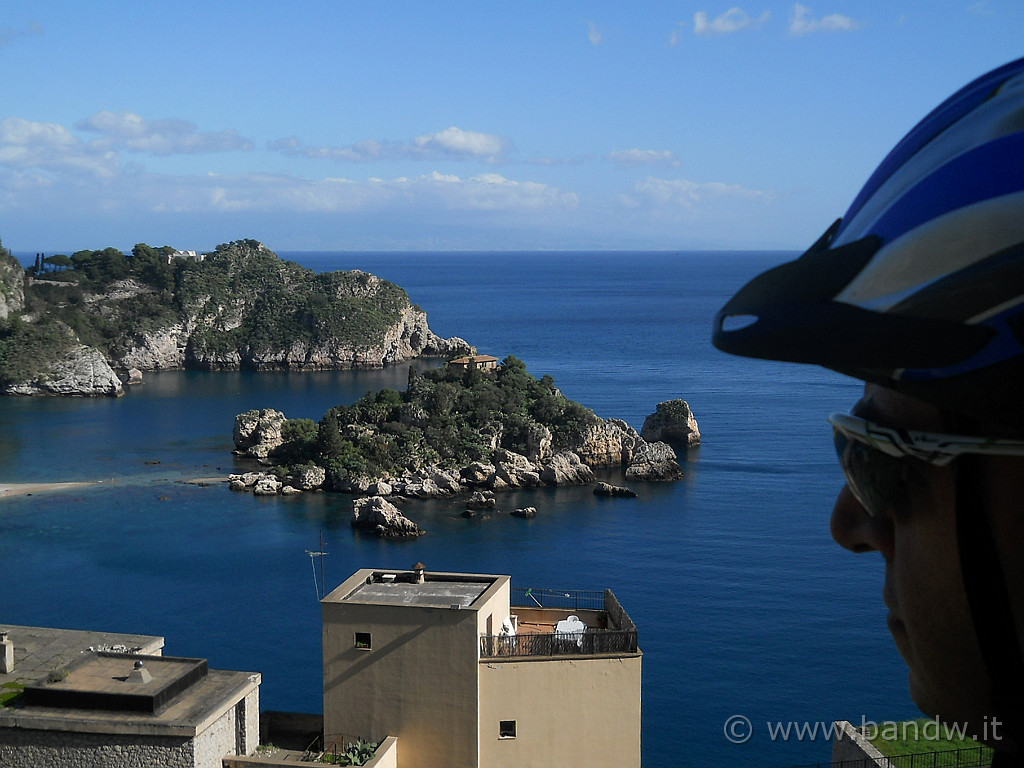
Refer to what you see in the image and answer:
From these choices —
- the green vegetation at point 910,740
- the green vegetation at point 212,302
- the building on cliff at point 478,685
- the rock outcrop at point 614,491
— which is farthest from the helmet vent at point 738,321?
the green vegetation at point 212,302

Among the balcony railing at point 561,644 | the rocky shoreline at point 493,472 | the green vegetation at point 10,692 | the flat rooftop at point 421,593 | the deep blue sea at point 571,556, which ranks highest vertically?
the flat rooftop at point 421,593

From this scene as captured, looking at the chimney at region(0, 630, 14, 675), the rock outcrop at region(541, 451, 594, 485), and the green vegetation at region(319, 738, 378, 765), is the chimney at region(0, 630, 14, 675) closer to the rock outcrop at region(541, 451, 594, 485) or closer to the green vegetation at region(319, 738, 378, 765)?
the green vegetation at region(319, 738, 378, 765)

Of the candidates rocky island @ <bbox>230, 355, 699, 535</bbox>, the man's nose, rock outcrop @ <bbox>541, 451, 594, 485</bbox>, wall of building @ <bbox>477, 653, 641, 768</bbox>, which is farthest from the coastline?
the man's nose

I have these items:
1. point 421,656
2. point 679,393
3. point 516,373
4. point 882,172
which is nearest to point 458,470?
point 516,373

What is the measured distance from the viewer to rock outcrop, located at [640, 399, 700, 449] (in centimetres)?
4219

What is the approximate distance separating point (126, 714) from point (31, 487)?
97.1ft

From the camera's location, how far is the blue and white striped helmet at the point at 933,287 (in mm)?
550

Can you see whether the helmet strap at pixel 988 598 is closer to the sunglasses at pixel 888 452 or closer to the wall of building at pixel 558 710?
the sunglasses at pixel 888 452

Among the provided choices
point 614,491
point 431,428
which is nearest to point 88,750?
point 614,491

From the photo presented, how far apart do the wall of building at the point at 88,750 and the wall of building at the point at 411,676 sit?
6.34 feet

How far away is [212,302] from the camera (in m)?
70.6

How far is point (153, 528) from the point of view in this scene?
31.1 m

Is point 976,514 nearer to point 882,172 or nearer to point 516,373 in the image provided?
point 882,172

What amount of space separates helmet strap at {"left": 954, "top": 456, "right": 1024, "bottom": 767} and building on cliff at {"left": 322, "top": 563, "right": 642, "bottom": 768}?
10.6 m
